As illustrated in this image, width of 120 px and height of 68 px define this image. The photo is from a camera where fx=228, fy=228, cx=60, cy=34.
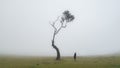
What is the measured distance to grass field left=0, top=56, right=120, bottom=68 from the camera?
197 inches

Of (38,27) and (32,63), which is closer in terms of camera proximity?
(32,63)

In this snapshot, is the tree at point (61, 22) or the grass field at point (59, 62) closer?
the grass field at point (59, 62)

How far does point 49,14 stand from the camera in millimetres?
5621

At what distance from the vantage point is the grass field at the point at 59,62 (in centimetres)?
499

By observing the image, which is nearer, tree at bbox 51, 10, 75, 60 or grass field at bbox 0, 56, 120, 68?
grass field at bbox 0, 56, 120, 68

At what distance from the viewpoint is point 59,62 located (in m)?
5.20

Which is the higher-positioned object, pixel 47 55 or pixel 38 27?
pixel 38 27

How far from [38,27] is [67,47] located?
34.0 inches

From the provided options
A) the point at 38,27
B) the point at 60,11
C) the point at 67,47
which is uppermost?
the point at 60,11

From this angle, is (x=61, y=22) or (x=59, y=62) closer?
(x=59, y=62)

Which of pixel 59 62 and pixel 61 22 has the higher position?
pixel 61 22

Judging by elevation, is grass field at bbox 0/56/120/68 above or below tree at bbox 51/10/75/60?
below

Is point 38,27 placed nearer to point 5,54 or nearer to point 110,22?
point 5,54

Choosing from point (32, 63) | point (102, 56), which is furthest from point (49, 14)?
point (102, 56)
